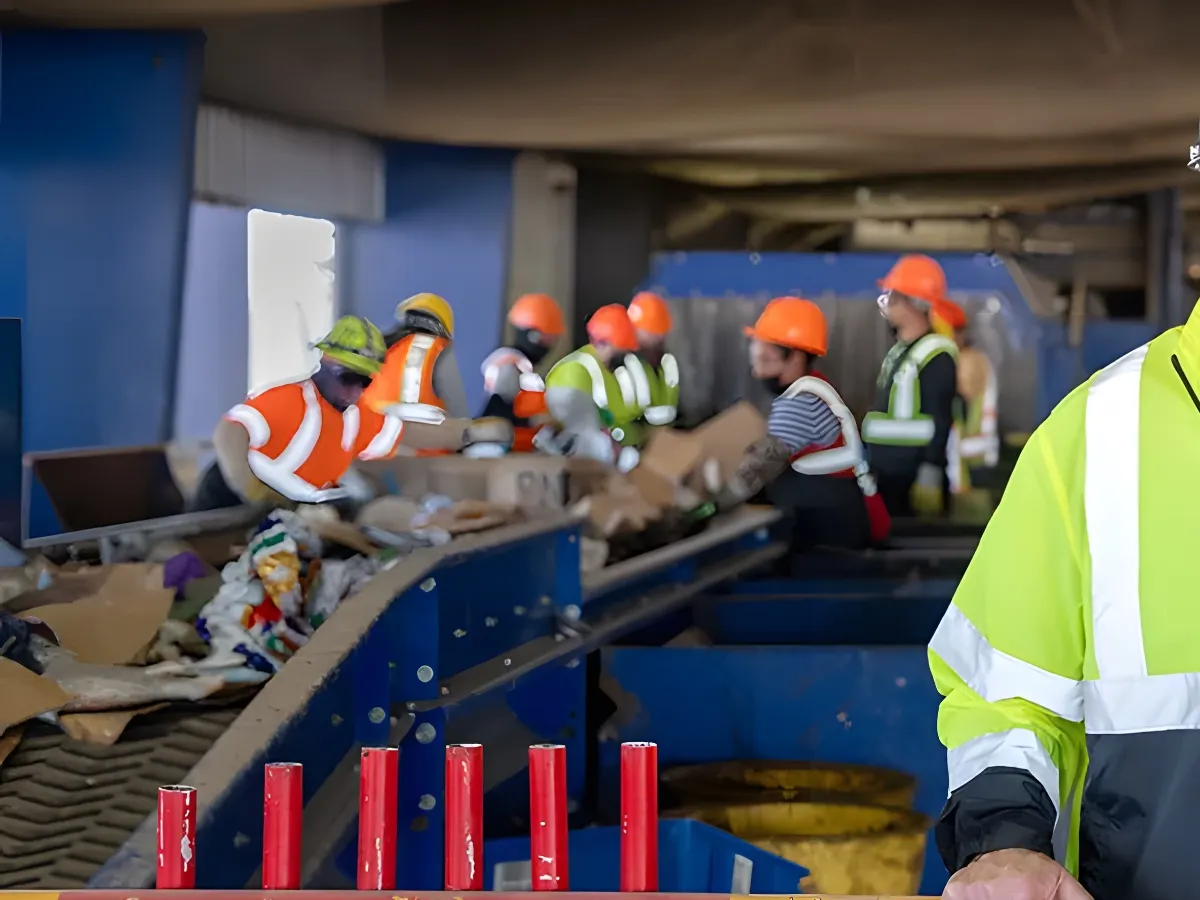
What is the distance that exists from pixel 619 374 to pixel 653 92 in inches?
19.8

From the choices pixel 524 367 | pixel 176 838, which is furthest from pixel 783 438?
pixel 176 838

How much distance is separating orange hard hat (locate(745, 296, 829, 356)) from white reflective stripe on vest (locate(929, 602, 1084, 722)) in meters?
1.52

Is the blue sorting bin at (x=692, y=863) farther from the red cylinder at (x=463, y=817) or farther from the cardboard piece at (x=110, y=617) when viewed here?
the red cylinder at (x=463, y=817)

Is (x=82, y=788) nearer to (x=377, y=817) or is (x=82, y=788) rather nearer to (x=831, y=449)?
(x=377, y=817)

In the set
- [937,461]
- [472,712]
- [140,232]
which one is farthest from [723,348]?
[140,232]

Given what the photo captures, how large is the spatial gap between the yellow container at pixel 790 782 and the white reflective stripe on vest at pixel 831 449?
20.4 inches

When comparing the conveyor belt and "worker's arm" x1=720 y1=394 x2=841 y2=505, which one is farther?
"worker's arm" x1=720 y1=394 x2=841 y2=505

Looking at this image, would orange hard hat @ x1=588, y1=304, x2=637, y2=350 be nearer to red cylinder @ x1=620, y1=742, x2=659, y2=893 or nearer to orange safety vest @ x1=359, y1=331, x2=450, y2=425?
orange safety vest @ x1=359, y1=331, x2=450, y2=425

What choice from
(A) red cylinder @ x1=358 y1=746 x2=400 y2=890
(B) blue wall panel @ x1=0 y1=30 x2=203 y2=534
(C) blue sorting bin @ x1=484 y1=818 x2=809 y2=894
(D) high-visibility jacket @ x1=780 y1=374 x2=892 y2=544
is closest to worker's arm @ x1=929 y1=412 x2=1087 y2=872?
(A) red cylinder @ x1=358 y1=746 x2=400 y2=890

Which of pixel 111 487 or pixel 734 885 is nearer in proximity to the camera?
pixel 734 885

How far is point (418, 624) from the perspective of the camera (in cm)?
181

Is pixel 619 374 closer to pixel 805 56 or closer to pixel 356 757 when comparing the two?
pixel 805 56

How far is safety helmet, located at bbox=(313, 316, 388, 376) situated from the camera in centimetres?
234

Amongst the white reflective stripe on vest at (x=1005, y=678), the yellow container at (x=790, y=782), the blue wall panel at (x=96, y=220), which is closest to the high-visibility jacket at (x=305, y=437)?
the blue wall panel at (x=96, y=220)
